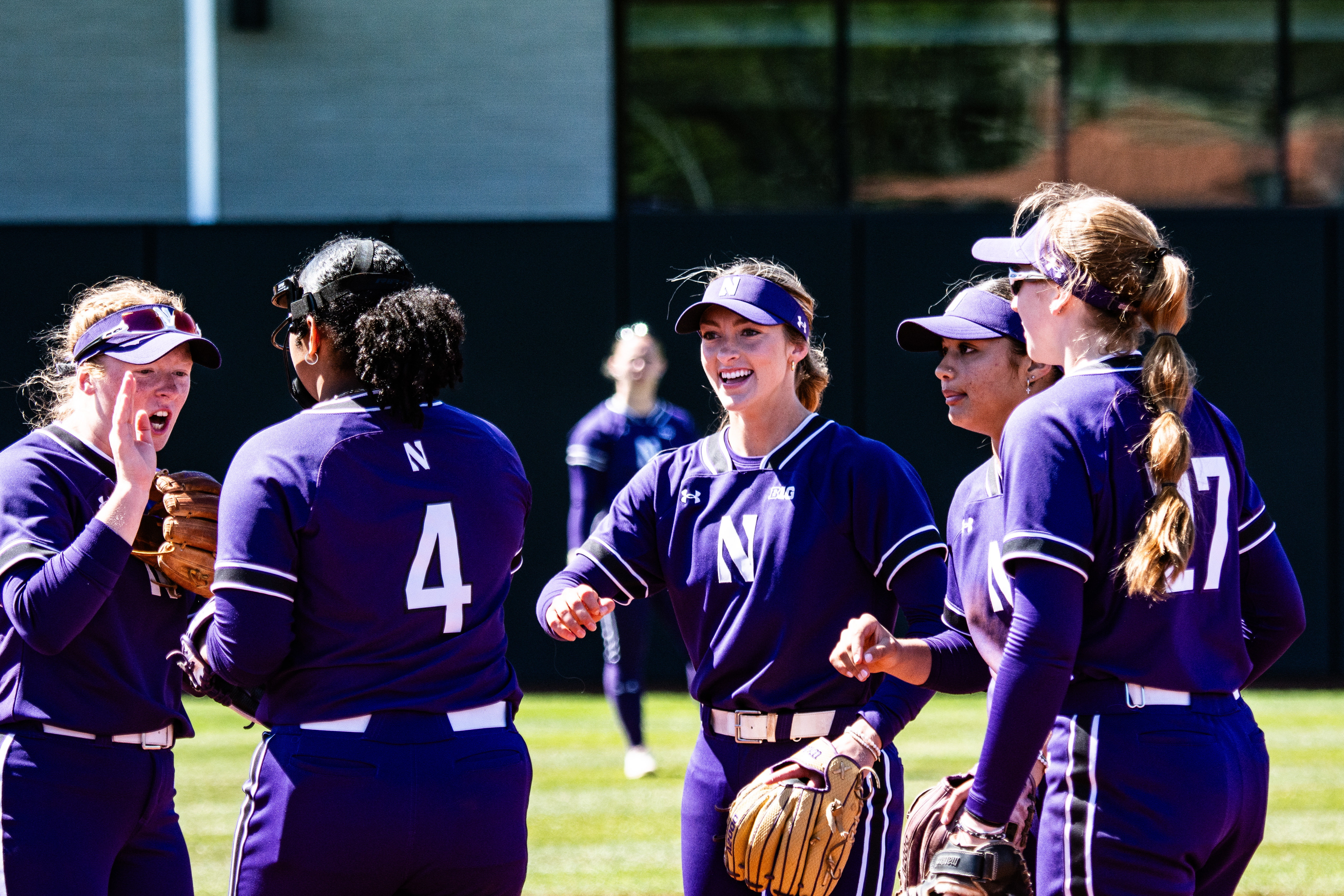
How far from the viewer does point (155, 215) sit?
510 inches

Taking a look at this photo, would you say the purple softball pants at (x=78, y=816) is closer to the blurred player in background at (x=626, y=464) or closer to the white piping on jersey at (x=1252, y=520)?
the white piping on jersey at (x=1252, y=520)

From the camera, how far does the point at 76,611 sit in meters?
3.02

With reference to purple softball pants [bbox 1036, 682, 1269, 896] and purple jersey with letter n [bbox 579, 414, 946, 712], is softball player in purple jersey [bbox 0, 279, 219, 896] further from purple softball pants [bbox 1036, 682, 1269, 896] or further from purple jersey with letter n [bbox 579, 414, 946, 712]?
purple softball pants [bbox 1036, 682, 1269, 896]

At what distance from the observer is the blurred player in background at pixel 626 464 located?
7.67 metres

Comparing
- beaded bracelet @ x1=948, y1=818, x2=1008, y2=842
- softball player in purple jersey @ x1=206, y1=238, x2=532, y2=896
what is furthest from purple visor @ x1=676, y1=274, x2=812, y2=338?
beaded bracelet @ x1=948, y1=818, x2=1008, y2=842

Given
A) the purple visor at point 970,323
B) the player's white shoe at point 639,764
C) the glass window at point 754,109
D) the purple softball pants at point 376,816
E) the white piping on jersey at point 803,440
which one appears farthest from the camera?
the glass window at point 754,109

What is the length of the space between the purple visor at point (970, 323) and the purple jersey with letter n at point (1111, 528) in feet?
3.07

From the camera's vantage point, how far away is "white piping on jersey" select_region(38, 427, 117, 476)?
3.30m

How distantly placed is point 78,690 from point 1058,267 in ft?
7.42

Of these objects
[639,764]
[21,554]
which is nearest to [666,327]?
[639,764]

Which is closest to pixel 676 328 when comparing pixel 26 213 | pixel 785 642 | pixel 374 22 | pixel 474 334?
pixel 785 642

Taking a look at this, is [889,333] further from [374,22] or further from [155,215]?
[155,215]

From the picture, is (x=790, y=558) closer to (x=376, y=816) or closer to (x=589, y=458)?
(x=376, y=816)

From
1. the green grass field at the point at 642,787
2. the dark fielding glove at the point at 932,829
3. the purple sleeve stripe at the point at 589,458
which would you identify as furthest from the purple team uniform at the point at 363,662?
the purple sleeve stripe at the point at 589,458
